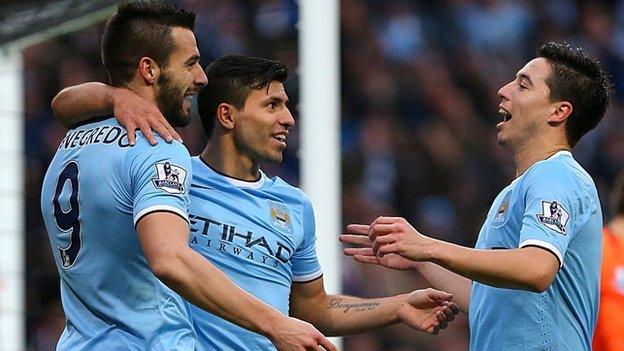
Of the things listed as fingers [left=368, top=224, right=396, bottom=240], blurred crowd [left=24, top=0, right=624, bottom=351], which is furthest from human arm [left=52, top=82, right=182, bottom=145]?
blurred crowd [left=24, top=0, right=624, bottom=351]

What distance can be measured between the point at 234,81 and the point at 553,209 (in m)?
1.38

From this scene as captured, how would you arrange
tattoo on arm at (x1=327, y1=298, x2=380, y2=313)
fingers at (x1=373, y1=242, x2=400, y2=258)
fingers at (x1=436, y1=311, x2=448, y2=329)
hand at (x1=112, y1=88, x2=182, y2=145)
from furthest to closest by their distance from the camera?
tattoo on arm at (x1=327, y1=298, x2=380, y2=313), fingers at (x1=436, y1=311, x2=448, y2=329), hand at (x1=112, y1=88, x2=182, y2=145), fingers at (x1=373, y1=242, x2=400, y2=258)

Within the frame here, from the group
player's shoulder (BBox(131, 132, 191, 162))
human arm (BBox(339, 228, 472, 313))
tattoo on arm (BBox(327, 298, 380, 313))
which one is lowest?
tattoo on arm (BBox(327, 298, 380, 313))

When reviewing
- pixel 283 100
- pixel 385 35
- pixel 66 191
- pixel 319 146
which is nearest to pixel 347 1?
pixel 385 35

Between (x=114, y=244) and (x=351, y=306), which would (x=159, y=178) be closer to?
(x=114, y=244)

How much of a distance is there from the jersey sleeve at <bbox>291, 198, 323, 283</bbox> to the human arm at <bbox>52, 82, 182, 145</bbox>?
2.80ft

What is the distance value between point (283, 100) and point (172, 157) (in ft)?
3.24

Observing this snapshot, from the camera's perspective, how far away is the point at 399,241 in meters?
4.53

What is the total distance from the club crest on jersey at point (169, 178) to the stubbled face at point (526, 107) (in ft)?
4.16

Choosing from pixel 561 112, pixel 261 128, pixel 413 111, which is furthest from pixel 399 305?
pixel 413 111

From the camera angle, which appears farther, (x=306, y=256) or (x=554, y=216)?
(x=306, y=256)

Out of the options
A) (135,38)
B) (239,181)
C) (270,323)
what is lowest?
(270,323)

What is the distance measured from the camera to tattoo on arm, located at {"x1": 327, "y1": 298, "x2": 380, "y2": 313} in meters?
5.54

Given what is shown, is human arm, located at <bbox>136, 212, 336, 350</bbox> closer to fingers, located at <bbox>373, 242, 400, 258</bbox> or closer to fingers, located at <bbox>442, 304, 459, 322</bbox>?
fingers, located at <bbox>373, 242, 400, 258</bbox>
